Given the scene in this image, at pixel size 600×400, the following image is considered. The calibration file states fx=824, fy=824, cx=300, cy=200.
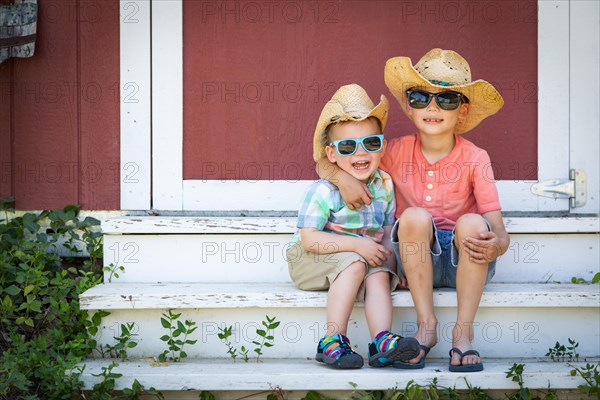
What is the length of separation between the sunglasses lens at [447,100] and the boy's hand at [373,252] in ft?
2.00

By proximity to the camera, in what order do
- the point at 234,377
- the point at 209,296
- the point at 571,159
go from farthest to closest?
the point at 571,159 → the point at 209,296 → the point at 234,377

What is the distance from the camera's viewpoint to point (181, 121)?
397cm

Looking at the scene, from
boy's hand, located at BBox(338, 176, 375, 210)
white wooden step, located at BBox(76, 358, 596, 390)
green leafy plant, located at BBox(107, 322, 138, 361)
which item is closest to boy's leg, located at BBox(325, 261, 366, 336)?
white wooden step, located at BBox(76, 358, 596, 390)

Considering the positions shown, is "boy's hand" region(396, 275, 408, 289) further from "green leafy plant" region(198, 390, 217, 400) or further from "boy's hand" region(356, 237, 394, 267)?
"green leafy plant" region(198, 390, 217, 400)

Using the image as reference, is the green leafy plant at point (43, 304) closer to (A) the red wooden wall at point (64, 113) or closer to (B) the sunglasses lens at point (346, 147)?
(A) the red wooden wall at point (64, 113)

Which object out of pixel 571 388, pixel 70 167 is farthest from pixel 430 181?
pixel 70 167

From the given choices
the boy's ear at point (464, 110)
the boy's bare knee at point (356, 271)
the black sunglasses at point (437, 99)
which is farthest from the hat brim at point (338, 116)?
the boy's bare knee at point (356, 271)

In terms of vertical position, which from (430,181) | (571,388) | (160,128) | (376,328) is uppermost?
(160,128)

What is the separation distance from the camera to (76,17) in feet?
13.1

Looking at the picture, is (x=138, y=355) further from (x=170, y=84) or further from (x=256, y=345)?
(x=170, y=84)

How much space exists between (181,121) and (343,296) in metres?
1.37

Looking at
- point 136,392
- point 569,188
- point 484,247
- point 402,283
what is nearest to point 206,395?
point 136,392

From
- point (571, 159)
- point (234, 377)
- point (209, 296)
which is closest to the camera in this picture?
point (234, 377)

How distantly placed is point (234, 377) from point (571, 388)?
3.97 ft
